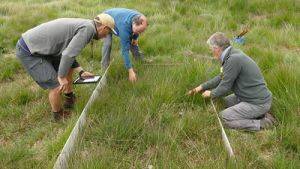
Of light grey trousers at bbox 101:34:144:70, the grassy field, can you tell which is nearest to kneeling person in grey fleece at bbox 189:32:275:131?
the grassy field

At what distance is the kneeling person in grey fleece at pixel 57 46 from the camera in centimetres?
566

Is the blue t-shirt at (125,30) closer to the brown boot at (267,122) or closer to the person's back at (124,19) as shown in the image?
the person's back at (124,19)

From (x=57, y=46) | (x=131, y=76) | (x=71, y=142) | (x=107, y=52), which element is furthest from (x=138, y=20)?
(x=71, y=142)

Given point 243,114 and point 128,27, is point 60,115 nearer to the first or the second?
point 128,27

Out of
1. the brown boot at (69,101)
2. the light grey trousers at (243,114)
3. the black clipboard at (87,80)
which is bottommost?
the brown boot at (69,101)

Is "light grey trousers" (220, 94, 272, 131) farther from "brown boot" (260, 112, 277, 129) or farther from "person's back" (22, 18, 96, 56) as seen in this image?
"person's back" (22, 18, 96, 56)

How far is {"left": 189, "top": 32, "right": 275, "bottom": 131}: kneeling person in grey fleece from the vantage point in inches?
221

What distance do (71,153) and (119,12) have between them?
3.25m

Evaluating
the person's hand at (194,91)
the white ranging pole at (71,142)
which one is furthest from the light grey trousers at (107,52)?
the person's hand at (194,91)

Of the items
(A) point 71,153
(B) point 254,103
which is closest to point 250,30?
(B) point 254,103

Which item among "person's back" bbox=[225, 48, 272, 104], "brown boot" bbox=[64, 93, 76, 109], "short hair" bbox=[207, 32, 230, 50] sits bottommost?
"brown boot" bbox=[64, 93, 76, 109]

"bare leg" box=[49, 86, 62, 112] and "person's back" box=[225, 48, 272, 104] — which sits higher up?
"person's back" box=[225, 48, 272, 104]

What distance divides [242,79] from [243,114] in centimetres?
44

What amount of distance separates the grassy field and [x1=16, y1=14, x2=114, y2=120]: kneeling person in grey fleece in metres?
0.46
